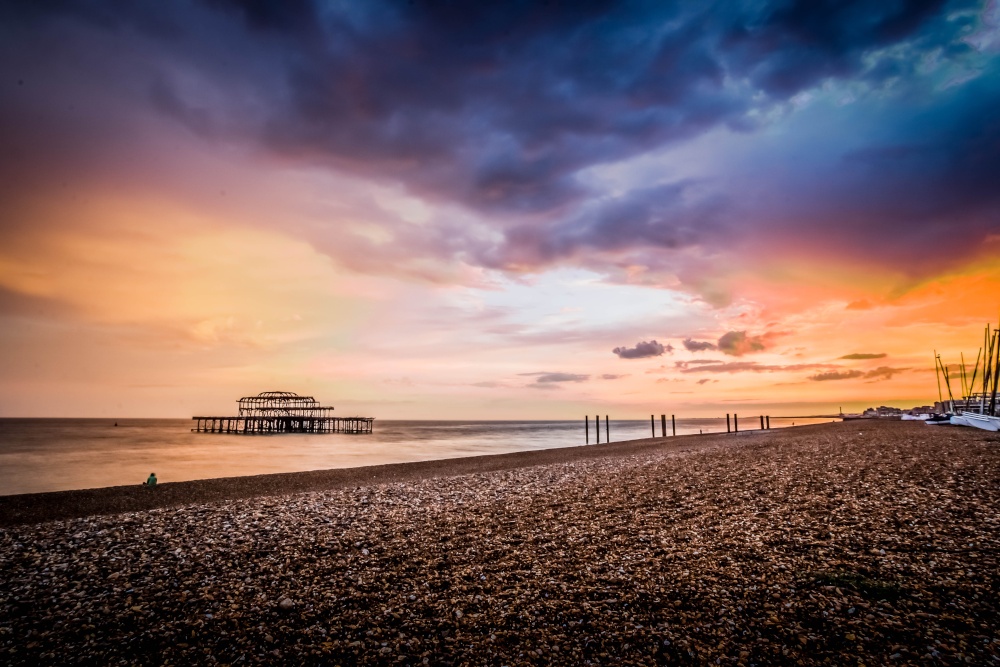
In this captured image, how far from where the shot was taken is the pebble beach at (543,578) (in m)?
7.14

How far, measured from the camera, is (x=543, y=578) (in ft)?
31.2

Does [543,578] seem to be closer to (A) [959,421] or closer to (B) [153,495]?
(B) [153,495]

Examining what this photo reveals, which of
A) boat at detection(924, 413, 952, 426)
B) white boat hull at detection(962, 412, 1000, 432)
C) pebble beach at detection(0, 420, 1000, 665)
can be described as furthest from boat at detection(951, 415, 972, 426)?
pebble beach at detection(0, 420, 1000, 665)

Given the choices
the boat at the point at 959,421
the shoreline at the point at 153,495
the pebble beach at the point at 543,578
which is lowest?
the shoreline at the point at 153,495

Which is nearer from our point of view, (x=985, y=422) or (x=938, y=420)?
(x=985, y=422)

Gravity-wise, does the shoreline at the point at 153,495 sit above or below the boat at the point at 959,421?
below

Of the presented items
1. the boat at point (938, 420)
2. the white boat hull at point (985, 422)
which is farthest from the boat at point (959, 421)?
the boat at point (938, 420)

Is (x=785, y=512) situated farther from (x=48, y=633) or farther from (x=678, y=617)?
(x=48, y=633)

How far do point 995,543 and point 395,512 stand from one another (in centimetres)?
1424

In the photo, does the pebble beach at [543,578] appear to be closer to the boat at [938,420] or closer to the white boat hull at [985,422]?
the white boat hull at [985,422]

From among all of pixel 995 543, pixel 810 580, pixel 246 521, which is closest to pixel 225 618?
pixel 246 521

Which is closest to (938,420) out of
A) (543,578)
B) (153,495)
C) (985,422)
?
(985,422)

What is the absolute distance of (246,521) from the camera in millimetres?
14336

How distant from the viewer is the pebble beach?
714cm
